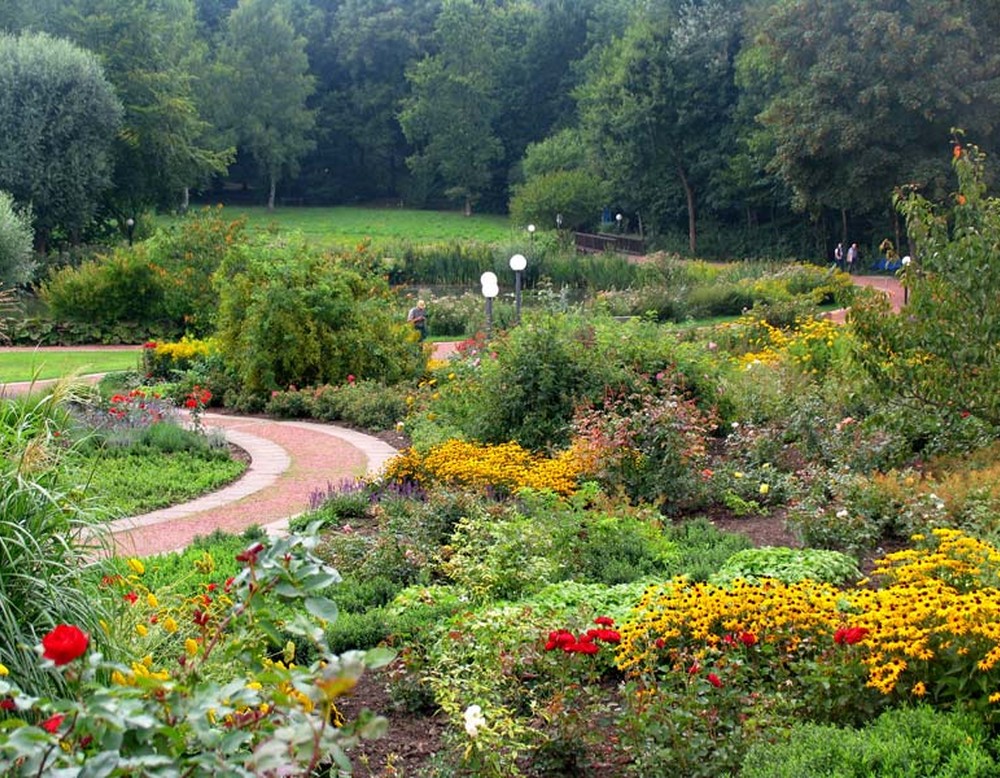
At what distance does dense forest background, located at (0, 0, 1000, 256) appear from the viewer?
3438cm

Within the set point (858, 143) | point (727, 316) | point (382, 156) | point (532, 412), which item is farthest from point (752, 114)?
point (532, 412)

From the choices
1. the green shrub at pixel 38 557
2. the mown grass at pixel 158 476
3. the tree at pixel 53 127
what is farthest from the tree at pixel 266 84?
the green shrub at pixel 38 557

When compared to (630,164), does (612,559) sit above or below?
below

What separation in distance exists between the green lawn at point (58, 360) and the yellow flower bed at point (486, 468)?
908 cm

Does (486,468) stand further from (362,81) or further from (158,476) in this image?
(362,81)

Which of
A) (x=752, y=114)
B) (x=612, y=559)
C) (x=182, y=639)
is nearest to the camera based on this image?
(x=182, y=639)

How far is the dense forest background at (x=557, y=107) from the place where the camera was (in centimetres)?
3438

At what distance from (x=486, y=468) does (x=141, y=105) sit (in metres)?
36.6

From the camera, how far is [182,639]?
4840 mm

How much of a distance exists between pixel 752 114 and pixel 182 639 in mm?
42053

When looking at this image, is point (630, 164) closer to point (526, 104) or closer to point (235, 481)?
point (526, 104)

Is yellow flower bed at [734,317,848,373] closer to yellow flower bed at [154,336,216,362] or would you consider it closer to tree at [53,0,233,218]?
yellow flower bed at [154,336,216,362]

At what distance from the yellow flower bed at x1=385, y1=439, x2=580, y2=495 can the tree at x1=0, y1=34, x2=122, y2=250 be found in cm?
2782

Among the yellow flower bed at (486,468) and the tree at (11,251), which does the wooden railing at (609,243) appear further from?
the yellow flower bed at (486,468)
